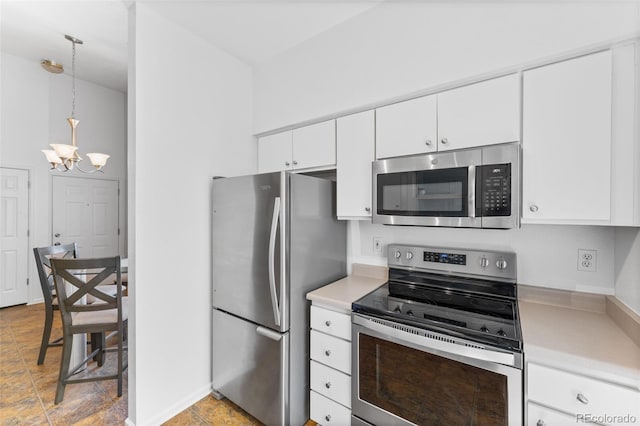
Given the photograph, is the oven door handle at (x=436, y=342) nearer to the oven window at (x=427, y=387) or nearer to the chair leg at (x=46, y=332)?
the oven window at (x=427, y=387)

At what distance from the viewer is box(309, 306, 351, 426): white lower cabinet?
1.61m

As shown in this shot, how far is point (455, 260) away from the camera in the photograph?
5.81 ft

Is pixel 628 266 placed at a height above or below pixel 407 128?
below

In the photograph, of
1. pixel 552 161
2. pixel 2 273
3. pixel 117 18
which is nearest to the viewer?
pixel 552 161

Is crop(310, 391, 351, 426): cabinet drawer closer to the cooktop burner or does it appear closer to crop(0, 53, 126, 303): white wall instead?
the cooktop burner

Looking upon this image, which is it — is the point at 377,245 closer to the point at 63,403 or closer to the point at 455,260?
the point at 455,260

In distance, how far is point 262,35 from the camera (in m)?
2.12

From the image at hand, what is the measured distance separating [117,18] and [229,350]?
8.86 ft

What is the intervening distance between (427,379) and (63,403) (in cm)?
249

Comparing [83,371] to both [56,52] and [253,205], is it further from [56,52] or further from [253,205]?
[56,52]

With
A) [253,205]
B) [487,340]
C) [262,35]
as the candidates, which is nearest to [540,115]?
[487,340]

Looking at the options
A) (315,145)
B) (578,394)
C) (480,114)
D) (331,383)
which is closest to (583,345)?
(578,394)

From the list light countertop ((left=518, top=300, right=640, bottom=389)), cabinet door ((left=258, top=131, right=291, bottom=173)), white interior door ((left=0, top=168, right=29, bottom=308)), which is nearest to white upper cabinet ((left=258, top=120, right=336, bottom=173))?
cabinet door ((left=258, top=131, right=291, bottom=173))

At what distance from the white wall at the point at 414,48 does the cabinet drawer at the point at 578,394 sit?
1.37 m
